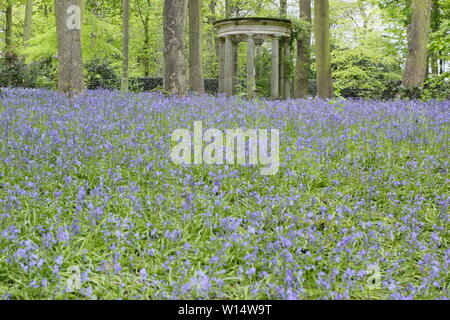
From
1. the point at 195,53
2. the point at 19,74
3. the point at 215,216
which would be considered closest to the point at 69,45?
the point at 195,53

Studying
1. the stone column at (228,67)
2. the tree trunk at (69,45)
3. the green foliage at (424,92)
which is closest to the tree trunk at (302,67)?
the stone column at (228,67)

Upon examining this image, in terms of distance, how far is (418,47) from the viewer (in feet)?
49.0

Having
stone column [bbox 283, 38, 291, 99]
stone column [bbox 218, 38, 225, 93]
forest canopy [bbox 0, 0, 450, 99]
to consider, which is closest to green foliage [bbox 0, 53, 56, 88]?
forest canopy [bbox 0, 0, 450, 99]

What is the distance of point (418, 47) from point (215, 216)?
13.0 m

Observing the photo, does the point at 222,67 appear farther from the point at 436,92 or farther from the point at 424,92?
the point at 436,92

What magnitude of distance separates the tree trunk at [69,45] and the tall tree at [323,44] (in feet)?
23.2

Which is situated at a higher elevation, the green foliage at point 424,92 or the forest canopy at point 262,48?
the forest canopy at point 262,48

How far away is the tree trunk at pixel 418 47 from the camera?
48.9 feet

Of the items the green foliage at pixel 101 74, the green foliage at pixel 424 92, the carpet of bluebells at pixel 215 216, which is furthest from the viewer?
the green foliage at pixel 101 74

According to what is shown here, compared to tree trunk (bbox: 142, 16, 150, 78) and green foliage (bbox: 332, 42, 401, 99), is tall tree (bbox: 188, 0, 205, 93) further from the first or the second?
tree trunk (bbox: 142, 16, 150, 78)

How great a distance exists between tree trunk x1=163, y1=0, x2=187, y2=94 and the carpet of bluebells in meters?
5.21

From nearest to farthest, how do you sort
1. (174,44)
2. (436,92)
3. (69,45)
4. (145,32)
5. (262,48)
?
(69,45)
(174,44)
(436,92)
(262,48)
(145,32)

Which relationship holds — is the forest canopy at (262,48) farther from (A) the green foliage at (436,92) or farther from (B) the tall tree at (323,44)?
(B) the tall tree at (323,44)
